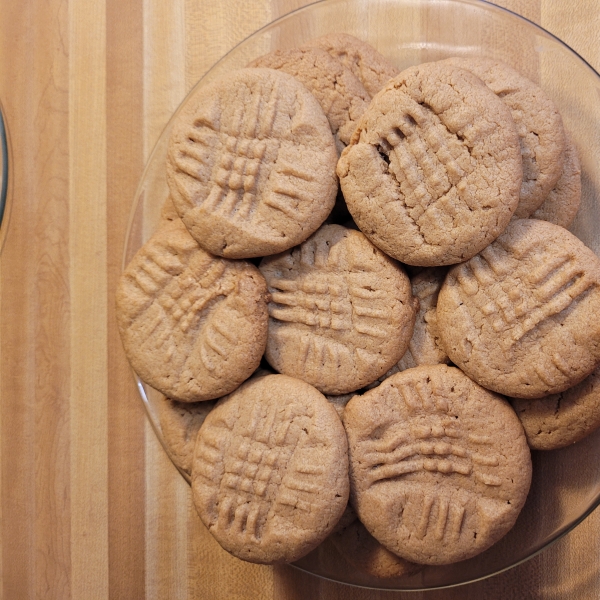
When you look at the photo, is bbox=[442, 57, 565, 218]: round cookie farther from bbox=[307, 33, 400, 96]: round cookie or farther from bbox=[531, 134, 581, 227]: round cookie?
bbox=[307, 33, 400, 96]: round cookie

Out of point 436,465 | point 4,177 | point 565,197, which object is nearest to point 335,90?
point 565,197

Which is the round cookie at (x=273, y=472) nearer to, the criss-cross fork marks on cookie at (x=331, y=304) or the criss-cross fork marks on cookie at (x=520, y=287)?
the criss-cross fork marks on cookie at (x=331, y=304)

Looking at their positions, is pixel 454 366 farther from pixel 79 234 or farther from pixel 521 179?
pixel 79 234

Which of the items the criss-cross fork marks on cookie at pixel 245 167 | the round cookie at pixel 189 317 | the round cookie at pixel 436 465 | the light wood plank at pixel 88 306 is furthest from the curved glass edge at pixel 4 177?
the round cookie at pixel 436 465

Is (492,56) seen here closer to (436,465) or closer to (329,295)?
(329,295)

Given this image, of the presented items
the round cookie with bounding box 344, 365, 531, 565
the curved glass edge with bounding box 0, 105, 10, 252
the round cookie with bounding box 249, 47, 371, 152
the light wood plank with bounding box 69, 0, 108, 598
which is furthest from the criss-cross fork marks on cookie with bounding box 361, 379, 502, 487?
the curved glass edge with bounding box 0, 105, 10, 252

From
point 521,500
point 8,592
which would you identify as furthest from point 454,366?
point 8,592

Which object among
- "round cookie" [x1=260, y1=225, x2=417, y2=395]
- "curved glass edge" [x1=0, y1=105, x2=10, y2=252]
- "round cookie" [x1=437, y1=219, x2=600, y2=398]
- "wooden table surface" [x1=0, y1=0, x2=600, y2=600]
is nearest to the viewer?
"round cookie" [x1=437, y1=219, x2=600, y2=398]
